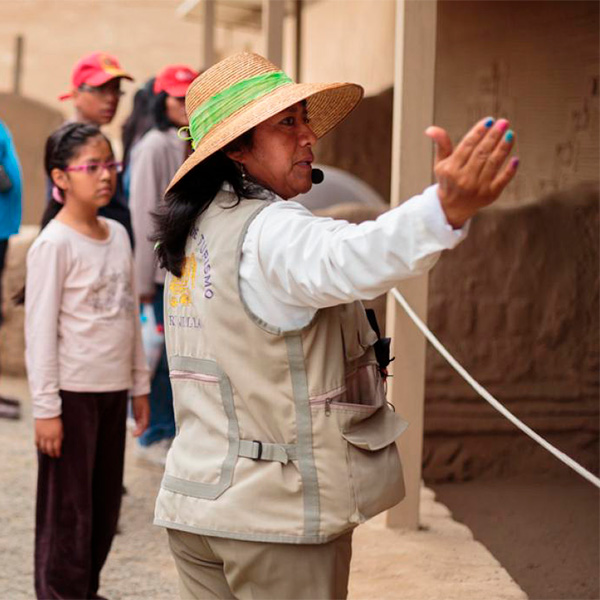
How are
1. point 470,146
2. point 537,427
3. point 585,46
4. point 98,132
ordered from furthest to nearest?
point 537,427 → point 585,46 → point 98,132 → point 470,146

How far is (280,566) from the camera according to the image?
1.88m

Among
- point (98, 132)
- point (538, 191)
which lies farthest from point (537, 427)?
point (98, 132)

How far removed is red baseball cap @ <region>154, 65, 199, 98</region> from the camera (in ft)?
15.9

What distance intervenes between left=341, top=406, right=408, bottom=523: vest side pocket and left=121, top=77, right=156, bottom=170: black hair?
3.33m

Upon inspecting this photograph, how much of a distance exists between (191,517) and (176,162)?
123 inches

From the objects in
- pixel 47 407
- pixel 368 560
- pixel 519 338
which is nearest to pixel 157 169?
pixel 47 407

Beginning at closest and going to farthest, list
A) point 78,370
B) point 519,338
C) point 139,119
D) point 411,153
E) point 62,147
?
point 78,370, point 62,147, point 411,153, point 139,119, point 519,338

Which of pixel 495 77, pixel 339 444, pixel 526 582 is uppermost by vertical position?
pixel 495 77

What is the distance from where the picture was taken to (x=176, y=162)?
191 inches

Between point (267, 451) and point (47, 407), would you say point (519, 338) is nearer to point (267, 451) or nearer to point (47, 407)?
point (47, 407)

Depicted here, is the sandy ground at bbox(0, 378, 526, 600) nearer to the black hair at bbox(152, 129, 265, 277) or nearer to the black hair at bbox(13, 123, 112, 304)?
the black hair at bbox(13, 123, 112, 304)

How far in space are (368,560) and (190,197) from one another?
212cm

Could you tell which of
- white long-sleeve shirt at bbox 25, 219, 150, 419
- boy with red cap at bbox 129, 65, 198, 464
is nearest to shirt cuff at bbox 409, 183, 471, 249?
white long-sleeve shirt at bbox 25, 219, 150, 419

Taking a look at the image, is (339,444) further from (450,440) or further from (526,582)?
(450,440)
